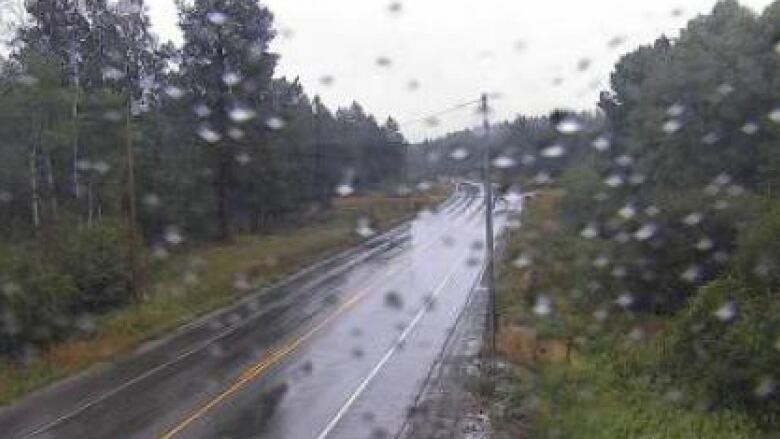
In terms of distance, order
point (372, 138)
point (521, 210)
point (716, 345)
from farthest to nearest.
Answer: point (372, 138) < point (521, 210) < point (716, 345)

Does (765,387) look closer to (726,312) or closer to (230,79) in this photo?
(726,312)

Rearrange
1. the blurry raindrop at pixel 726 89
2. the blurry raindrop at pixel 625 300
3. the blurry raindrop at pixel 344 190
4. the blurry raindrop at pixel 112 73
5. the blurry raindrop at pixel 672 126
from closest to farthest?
the blurry raindrop at pixel 625 300 → the blurry raindrop at pixel 726 89 → the blurry raindrop at pixel 672 126 → the blurry raindrop at pixel 112 73 → the blurry raindrop at pixel 344 190

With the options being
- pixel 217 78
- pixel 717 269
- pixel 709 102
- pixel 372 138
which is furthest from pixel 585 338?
pixel 372 138

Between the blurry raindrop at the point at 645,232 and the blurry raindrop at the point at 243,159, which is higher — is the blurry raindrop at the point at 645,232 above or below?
below

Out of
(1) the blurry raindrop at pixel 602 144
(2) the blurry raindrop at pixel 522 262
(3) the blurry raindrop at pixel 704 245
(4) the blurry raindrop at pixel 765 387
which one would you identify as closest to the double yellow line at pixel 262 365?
(2) the blurry raindrop at pixel 522 262

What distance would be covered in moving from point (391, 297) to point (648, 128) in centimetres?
2026

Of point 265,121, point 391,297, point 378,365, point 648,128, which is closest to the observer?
point 378,365

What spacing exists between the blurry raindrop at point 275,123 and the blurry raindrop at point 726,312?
4146 centimetres

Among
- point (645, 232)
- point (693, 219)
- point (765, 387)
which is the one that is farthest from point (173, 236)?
point (765, 387)

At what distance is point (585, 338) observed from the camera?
2845cm

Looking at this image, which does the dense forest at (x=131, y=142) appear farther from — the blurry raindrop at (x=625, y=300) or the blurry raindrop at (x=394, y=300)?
the blurry raindrop at (x=625, y=300)

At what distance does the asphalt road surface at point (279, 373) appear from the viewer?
20.7 m

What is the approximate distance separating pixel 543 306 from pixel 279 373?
12.0m

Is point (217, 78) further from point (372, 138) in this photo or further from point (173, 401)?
point (372, 138)
